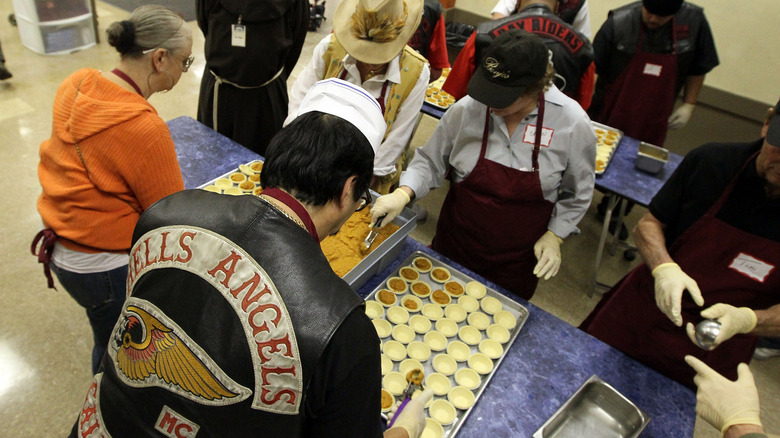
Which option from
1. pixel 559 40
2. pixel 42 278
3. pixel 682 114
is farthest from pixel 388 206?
pixel 682 114

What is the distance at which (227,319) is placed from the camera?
91 centimetres

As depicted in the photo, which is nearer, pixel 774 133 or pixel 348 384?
pixel 348 384

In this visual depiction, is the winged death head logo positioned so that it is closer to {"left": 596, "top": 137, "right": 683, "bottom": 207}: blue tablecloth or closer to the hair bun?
the hair bun

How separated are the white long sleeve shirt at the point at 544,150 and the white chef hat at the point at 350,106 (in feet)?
2.20

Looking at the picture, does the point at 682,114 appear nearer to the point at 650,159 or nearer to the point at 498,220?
the point at 650,159

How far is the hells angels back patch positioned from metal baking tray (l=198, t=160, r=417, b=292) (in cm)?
80

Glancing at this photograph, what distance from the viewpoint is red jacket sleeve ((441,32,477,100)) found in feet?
10.3

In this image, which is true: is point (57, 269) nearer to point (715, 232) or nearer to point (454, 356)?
point (454, 356)

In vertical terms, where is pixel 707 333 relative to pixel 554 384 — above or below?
above

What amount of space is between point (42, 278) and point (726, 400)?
11.4 feet

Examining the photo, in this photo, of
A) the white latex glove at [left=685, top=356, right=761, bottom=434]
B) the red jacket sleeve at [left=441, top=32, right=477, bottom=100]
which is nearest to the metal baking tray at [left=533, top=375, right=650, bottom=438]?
the white latex glove at [left=685, top=356, right=761, bottom=434]

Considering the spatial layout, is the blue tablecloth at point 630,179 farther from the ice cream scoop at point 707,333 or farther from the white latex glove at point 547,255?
the ice cream scoop at point 707,333

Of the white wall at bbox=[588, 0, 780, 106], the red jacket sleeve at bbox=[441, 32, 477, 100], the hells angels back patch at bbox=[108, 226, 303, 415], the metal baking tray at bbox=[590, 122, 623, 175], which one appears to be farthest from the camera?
the white wall at bbox=[588, 0, 780, 106]

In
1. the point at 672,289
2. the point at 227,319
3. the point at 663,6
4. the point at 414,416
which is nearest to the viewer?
the point at 227,319
